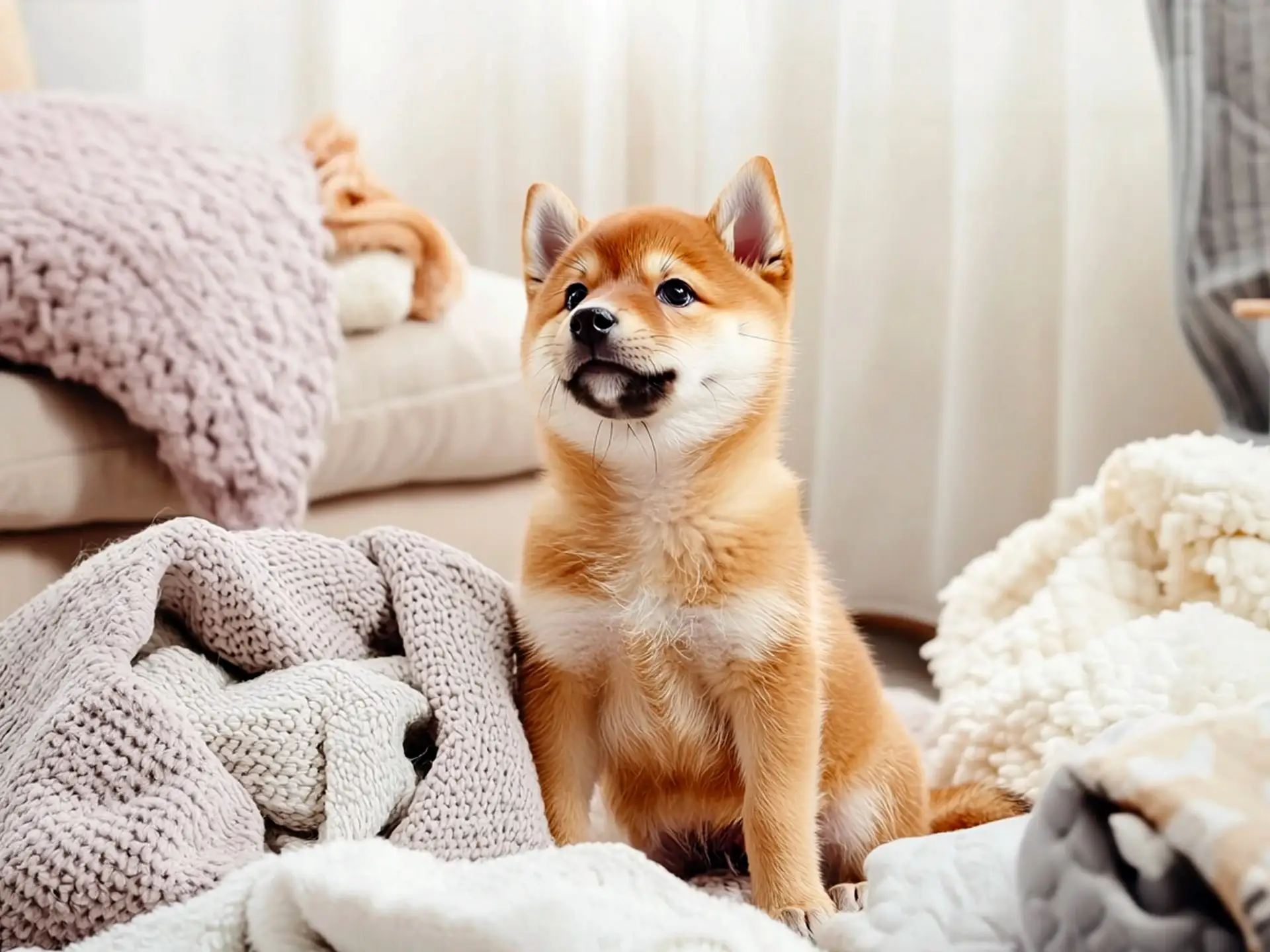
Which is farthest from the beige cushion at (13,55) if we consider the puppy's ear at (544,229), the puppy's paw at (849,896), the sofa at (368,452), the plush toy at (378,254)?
the puppy's paw at (849,896)

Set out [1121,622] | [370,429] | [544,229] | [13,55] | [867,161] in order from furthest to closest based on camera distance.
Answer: [867,161] < [13,55] < [370,429] < [1121,622] < [544,229]

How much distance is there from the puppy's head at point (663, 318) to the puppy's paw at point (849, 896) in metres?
0.33

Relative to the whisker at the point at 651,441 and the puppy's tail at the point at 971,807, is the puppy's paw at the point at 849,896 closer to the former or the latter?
the puppy's tail at the point at 971,807

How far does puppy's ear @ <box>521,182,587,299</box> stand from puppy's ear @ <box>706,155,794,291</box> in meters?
0.11

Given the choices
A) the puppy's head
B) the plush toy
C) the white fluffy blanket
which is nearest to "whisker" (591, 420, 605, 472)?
the puppy's head

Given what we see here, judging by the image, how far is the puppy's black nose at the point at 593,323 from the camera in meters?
0.82

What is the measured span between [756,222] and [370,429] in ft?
1.88

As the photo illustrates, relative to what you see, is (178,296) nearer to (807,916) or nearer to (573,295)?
(573,295)

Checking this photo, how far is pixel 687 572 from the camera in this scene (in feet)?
2.85

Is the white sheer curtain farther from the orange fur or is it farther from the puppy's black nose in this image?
the puppy's black nose

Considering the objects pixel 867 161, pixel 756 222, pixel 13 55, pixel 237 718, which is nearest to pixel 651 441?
pixel 756 222

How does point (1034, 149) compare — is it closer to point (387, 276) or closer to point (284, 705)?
point (387, 276)

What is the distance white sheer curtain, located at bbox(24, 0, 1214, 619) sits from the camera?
1743 millimetres

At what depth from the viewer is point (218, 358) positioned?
1.18 metres
